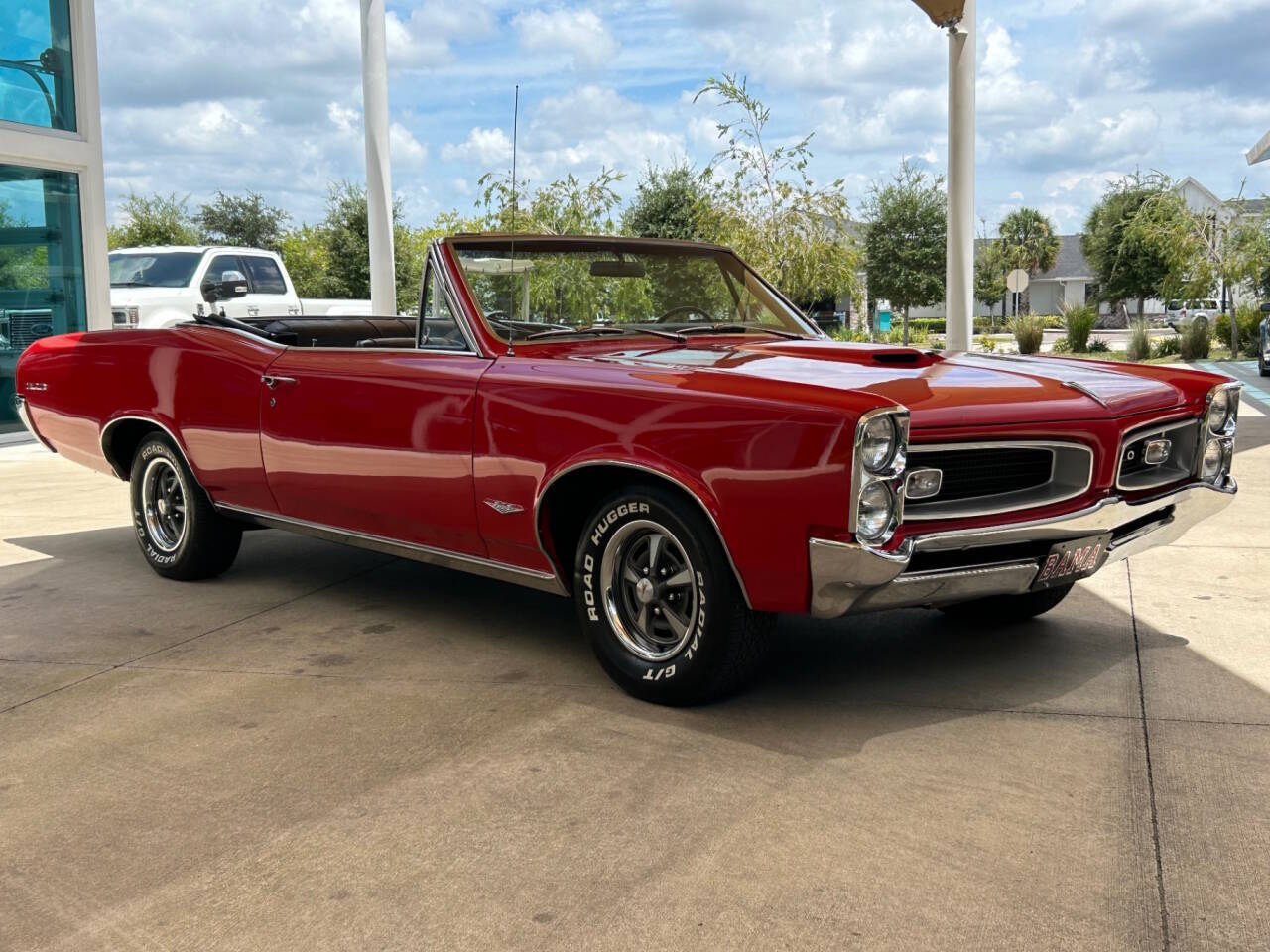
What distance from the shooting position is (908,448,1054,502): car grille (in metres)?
3.74

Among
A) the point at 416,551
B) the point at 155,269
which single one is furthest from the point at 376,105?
the point at 416,551

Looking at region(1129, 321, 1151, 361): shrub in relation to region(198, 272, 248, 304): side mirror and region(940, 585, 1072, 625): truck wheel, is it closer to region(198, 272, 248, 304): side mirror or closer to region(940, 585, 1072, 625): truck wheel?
region(198, 272, 248, 304): side mirror

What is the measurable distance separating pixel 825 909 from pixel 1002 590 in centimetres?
138

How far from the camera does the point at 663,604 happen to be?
4.07 m

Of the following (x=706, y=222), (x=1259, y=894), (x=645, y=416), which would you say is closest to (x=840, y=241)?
(x=706, y=222)

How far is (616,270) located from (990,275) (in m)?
67.7

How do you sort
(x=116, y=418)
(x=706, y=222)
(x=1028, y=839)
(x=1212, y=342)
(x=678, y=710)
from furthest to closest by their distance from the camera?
1. (x=1212, y=342)
2. (x=706, y=222)
3. (x=116, y=418)
4. (x=678, y=710)
5. (x=1028, y=839)

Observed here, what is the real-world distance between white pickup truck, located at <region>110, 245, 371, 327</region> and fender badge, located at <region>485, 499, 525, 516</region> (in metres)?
10.7

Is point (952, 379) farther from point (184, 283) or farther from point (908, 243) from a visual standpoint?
point (908, 243)

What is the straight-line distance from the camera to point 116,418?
20.2 feet

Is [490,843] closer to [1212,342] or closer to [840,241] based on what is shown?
[840,241]

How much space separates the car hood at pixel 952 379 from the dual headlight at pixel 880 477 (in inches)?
3.6

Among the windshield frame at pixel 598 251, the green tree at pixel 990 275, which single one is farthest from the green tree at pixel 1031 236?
the windshield frame at pixel 598 251

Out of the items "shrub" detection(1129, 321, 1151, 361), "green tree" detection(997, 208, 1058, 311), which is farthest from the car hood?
"green tree" detection(997, 208, 1058, 311)
